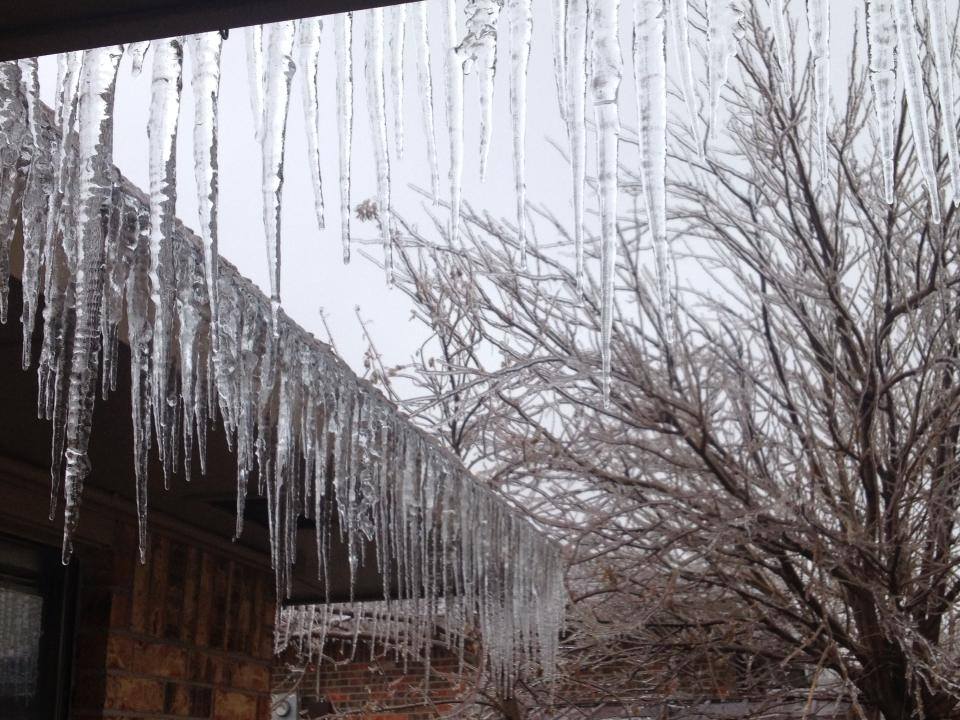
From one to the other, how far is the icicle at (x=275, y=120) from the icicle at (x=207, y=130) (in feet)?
0.23

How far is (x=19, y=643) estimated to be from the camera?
132 inches

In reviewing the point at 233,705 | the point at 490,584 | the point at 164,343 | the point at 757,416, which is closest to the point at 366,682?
the point at 757,416

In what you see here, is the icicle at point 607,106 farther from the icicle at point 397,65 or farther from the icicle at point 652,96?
the icicle at point 397,65

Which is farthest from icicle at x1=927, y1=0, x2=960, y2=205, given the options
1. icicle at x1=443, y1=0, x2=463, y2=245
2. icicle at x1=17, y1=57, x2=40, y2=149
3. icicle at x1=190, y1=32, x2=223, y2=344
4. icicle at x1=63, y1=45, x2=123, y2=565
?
icicle at x1=17, y1=57, x2=40, y2=149

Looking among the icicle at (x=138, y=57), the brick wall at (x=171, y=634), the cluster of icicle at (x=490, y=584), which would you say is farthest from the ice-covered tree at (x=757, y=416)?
the icicle at (x=138, y=57)

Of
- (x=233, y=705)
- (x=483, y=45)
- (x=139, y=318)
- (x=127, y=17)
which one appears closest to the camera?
(x=127, y=17)

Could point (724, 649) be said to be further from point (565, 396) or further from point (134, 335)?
point (134, 335)

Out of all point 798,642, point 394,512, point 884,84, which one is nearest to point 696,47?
point 798,642

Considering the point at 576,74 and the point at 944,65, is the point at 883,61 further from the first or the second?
the point at 576,74

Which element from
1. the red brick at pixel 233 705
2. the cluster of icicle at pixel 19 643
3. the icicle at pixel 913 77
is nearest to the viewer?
the icicle at pixel 913 77

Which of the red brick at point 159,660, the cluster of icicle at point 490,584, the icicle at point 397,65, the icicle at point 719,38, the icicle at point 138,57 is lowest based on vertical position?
the red brick at point 159,660

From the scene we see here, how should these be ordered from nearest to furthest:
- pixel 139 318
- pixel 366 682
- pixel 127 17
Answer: pixel 127 17 < pixel 139 318 < pixel 366 682

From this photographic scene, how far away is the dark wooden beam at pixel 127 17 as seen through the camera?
37.9 inches

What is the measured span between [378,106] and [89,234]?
587 millimetres
